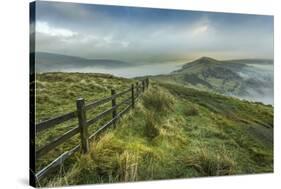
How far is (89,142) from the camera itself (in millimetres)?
7312

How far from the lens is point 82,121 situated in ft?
23.6

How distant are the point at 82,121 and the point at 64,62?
29.8 inches

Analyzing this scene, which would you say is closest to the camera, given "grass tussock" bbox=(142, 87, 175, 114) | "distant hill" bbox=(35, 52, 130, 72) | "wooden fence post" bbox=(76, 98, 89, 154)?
"distant hill" bbox=(35, 52, 130, 72)

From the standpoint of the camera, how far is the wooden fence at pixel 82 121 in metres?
6.79

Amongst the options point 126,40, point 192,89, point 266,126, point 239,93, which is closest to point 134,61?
point 126,40

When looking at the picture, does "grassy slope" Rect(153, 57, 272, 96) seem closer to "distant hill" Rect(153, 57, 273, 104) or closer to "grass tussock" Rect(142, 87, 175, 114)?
"distant hill" Rect(153, 57, 273, 104)

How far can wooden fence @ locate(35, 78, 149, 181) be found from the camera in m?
6.79

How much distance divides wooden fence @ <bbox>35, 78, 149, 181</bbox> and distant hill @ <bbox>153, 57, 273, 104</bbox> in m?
0.72

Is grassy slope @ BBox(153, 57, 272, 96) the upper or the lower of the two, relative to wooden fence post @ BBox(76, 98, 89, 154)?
upper

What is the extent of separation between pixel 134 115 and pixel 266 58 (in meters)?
2.23

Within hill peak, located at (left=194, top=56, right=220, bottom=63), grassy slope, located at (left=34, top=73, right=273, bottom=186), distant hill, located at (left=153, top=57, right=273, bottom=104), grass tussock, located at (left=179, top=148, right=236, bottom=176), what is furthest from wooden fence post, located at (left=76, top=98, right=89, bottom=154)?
hill peak, located at (left=194, top=56, right=220, bottom=63)

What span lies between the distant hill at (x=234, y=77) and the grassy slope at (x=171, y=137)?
12 cm

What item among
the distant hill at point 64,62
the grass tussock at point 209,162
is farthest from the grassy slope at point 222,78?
the distant hill at point 64,62

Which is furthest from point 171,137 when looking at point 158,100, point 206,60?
point 206,60
